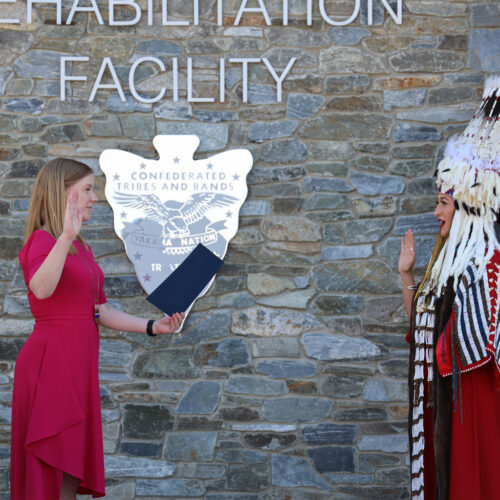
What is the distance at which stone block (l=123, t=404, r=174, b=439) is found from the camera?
4.23m

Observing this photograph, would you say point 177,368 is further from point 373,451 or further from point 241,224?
point 373,451

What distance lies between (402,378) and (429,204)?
0.96 m

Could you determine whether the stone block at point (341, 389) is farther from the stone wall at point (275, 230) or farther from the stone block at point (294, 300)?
the stone block at point (294, 300)

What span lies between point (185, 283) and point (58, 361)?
585mm

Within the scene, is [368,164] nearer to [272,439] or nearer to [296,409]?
[296,409]

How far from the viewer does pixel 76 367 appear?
2811 mm

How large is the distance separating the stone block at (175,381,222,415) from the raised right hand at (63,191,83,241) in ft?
5.69

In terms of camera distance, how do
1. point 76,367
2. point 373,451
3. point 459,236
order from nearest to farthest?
1. point 76,367
2. point 459,236
3. point 373,451

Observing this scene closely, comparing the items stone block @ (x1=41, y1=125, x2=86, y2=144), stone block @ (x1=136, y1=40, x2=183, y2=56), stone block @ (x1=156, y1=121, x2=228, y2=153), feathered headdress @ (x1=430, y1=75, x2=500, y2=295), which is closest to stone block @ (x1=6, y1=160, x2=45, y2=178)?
stone block @ (x1=41, y1=125, x2=86, y2=144)

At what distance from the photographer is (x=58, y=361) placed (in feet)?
9.14

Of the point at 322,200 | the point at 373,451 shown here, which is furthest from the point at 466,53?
the point at 373,451

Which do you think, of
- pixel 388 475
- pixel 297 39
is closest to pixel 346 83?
pixel 297 39

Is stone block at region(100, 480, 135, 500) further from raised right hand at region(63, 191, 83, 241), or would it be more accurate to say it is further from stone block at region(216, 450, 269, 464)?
raised right hand at region(63, 191, 83, 241)

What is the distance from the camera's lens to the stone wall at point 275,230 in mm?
4223
